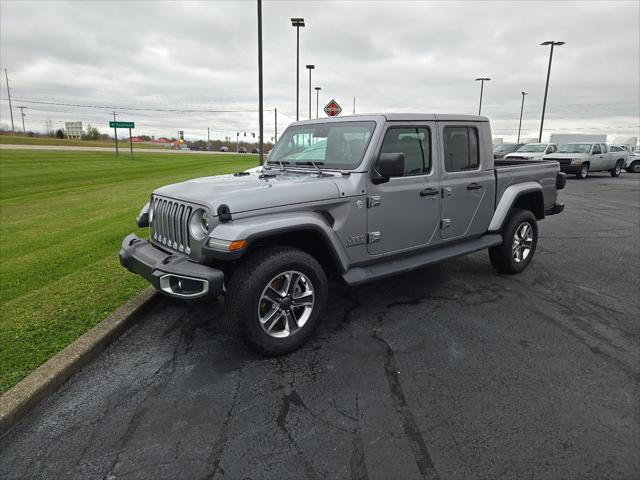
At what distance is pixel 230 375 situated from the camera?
3258mm

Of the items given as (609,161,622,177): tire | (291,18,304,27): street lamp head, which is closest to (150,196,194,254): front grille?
(291,18,304,27): street lamp head

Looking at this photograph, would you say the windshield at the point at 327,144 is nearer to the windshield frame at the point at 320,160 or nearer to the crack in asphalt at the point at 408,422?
the windshield frame at the point at 320,160

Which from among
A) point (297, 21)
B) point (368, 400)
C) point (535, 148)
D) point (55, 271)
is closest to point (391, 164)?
point (368, 400)

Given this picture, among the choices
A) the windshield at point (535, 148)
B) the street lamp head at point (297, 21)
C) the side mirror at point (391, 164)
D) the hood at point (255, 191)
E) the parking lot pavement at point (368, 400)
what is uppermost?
the street lamp head at point (297, 21)

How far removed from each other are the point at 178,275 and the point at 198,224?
1.46ft

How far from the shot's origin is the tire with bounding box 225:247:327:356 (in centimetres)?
321

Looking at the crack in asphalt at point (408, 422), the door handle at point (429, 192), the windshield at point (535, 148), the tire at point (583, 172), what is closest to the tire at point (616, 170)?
the tire at point (583, 172)

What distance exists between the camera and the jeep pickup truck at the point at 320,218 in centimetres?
323

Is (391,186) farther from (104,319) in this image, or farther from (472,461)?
(104,319)

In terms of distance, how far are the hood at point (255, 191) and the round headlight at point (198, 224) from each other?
9cm

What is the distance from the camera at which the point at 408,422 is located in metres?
2.69

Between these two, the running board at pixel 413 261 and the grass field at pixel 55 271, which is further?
the running board at pixel 413 261

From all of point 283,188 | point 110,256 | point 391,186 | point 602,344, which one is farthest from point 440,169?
point 110,256

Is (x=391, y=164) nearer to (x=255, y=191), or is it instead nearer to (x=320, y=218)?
(x=320, y=218)
